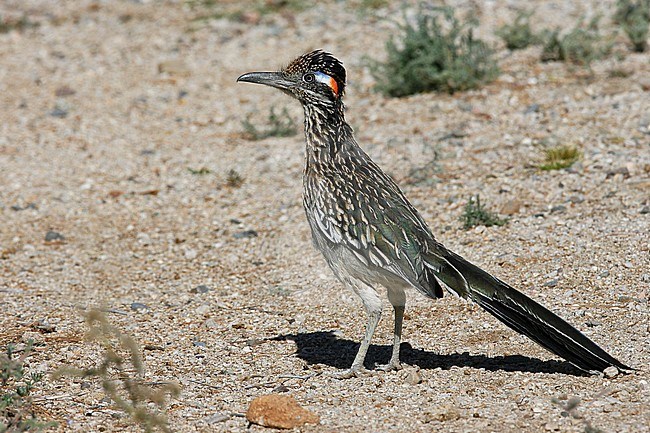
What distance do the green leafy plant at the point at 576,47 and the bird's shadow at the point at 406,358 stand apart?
641cm

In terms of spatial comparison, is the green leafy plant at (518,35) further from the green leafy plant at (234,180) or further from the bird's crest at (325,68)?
the bird's crest at (325,68)

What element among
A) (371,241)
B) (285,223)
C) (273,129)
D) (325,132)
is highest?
(325,132)

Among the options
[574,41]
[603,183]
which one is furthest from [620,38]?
[603,183]

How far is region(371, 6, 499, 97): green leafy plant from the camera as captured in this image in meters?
11.5

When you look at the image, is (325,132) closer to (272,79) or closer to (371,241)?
(272,79)

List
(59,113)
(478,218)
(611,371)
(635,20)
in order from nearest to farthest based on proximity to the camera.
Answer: (611,371) → (478,218) → (635,20) → (59,113)

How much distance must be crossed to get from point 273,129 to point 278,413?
637 centimetres

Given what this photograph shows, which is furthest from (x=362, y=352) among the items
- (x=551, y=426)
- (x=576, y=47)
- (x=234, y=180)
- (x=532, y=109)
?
(x=576, y=47)

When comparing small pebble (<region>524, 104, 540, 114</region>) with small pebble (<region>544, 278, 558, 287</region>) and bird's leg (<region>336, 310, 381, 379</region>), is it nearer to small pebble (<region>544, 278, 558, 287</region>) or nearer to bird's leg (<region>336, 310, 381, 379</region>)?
small pebble (<region>544, 278, 558, 287</region>)

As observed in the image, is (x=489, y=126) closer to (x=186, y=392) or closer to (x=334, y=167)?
(x=334, y=167)

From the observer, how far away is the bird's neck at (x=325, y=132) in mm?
6516

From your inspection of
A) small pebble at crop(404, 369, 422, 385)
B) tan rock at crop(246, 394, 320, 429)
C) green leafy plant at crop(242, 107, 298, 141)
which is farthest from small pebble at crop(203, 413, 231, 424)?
green leafy plant at crop(242, 107, 298, 141)

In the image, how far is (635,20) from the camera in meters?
12.3

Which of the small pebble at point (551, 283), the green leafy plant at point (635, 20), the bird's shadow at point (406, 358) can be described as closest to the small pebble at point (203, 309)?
the bird's shadow at point (406, 358)
